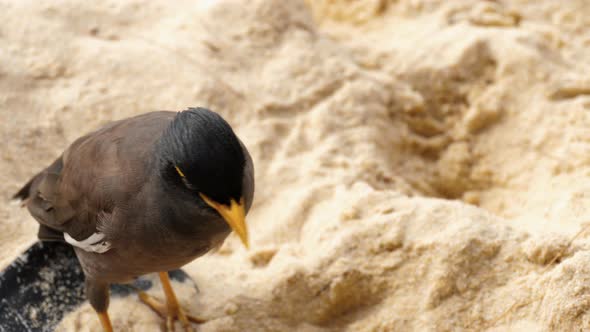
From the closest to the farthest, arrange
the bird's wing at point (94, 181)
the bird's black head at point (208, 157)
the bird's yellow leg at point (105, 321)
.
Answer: the bird's black head at point (208, 157)
the bird's wing at point (94, 181)
the bird's yellow leg at point (105, 321)

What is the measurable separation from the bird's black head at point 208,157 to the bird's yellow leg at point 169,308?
96 cm

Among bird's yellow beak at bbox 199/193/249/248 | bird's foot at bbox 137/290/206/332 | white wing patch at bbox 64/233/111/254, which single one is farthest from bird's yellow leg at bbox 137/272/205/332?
bird's yellow beak at bbox 199/193/249/248

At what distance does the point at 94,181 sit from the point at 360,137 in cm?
186

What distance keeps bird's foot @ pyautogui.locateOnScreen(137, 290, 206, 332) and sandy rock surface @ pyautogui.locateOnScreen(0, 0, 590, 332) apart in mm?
54

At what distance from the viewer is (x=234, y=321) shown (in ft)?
9.80

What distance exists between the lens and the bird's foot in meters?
2.98

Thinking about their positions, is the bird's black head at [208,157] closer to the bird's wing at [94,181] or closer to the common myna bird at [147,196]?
the common myna bird at [147,196]

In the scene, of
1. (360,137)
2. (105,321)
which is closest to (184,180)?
(105,321)

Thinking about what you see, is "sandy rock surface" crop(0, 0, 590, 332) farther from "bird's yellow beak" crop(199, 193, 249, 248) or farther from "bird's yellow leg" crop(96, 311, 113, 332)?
"bird's yellow beak" crop(199, 193, 249, 248)

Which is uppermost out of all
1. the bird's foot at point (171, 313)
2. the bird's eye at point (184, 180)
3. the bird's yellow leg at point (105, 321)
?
A: the bird's eye at point (184, 180)

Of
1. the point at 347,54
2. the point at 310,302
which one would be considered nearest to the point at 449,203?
the point at 310,302

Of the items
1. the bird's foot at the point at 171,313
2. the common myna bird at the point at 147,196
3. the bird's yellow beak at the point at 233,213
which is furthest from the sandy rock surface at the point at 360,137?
the bird's yellow beak at the point at 233,213

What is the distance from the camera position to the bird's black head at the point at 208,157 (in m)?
2.18

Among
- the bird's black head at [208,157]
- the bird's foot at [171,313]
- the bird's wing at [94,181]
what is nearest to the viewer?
the bird's black head at [208,157]
